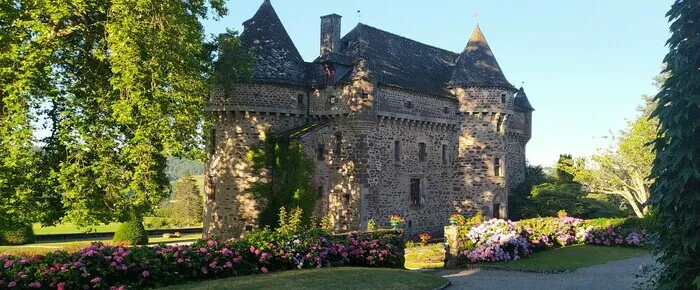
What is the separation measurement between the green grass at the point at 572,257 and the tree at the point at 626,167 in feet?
55.2

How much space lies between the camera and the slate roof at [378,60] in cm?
3059

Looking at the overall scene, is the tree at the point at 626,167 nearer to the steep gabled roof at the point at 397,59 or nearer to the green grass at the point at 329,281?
the steep gabled roof at the point at 397,59

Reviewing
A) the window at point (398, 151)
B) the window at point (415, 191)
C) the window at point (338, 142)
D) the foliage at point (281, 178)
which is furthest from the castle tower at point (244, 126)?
the window at point (415, 191)

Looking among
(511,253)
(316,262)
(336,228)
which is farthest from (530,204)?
(316,262)

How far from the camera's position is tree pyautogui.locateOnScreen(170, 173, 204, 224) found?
5806 centimetres

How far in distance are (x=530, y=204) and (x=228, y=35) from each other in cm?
2326

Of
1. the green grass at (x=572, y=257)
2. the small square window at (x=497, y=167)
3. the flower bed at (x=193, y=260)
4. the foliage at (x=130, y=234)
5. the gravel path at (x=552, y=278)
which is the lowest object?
the foliage at (x=130, y=234)

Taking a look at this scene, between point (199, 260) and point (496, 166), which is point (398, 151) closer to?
point (496, 166)

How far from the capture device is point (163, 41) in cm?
1948

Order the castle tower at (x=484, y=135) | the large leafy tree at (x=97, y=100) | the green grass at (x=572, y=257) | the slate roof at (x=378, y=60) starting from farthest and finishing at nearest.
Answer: the castle tower at (x=484, y=135) < the slate roof at (x=378, y=60) < the green grass at (x=572, y=257) < the large leafy tree at (x=97, y=100)

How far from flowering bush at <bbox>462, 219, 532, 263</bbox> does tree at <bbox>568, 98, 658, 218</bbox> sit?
20.7 metres

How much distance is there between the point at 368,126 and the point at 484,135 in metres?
9.61

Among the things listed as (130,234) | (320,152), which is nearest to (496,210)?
(320,152)

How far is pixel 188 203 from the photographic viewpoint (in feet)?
197
